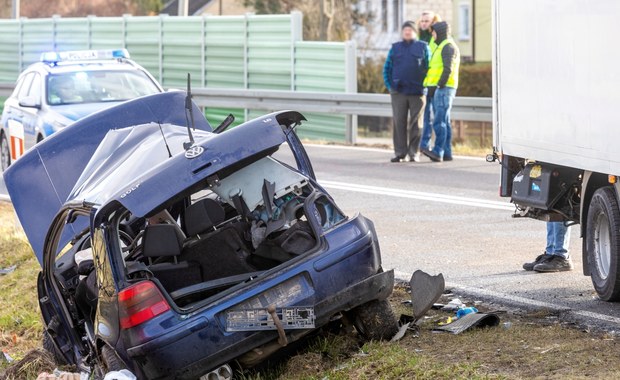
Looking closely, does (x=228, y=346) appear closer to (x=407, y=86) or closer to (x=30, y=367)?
(x=30, y=367)

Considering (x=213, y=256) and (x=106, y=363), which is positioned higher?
(x=213, y=256)

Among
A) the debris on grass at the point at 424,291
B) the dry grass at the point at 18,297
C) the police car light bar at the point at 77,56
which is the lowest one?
the dry grass at the point at 18,297

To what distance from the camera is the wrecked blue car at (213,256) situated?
263 inches

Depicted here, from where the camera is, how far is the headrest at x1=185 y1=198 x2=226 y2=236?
7.02 meters

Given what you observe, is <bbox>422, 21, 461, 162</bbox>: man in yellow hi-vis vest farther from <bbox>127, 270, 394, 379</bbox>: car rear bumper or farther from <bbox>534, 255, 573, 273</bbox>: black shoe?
<bbox>127, 270, 394, 379</bbox>: car rear bumper

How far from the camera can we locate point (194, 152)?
6754 mm

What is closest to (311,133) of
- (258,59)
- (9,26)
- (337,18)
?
(258,59)

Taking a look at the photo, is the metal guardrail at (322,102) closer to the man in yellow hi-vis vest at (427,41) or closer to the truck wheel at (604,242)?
the man in yellow hi-vis vest at (427,41)

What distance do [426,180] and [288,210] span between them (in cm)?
892

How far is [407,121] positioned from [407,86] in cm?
57

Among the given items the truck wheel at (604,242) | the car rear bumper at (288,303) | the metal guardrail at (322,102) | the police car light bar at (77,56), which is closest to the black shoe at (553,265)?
the truck wheel at (604,242)

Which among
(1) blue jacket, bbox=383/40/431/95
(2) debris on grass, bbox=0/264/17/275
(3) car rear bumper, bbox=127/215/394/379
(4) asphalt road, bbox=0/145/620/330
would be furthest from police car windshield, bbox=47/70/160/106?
(3) car rear bumper, bbox=127/215/394/379

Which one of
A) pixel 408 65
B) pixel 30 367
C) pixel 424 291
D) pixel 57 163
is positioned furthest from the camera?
pixel 408 65

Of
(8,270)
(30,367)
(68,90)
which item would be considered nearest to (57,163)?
(30,367)
